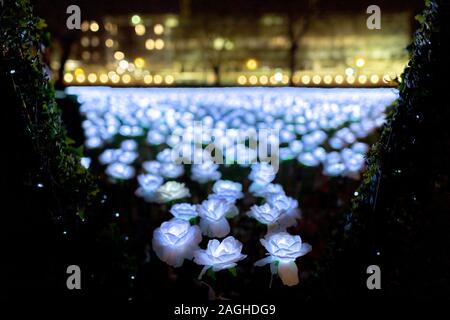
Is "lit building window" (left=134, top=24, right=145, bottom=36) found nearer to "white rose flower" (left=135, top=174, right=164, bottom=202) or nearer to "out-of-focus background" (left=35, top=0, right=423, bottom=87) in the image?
"out-of-focus background" (left=35, top=0, right=423, bottom=87)

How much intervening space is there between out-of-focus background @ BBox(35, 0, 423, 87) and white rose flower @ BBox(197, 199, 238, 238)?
20927 mm

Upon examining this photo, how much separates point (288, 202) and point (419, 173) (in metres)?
0.95

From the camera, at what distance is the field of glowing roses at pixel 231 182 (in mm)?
3277

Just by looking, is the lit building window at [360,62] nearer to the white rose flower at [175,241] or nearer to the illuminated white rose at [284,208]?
the illuminated white rose at [284,208]

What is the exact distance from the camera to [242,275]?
179 inches

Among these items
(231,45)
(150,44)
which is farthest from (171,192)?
(150,44)

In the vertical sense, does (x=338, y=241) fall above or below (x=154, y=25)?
below

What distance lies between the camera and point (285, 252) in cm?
313

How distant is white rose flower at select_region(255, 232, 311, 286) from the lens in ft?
10.3

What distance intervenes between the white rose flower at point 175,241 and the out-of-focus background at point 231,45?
Answer: 21164mm

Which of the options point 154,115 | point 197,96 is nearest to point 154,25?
point 197,96

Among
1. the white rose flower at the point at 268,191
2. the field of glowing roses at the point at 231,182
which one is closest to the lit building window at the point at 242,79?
the field of glowing roses at the point at 231,182
